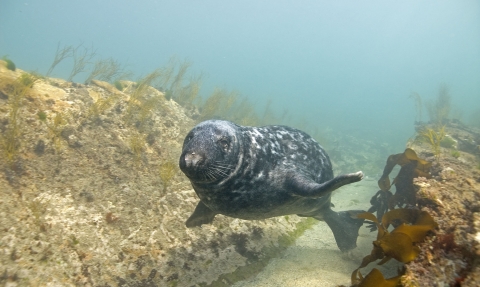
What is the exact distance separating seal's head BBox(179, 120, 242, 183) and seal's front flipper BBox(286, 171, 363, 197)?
892 millimetres

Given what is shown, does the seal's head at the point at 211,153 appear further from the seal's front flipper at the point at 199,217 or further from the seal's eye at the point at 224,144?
the seal's front flipper at the point at 199,217

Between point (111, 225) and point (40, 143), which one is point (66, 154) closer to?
point (40, 143)

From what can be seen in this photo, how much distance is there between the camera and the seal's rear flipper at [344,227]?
184 inches

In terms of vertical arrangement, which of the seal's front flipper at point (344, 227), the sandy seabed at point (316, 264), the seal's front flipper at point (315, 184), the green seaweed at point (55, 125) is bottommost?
the sandy seabed at point (316, 264)

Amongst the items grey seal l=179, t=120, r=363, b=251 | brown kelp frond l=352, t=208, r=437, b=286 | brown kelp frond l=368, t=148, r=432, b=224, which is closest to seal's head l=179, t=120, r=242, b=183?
grey seal l=179, t=120, r=363, b=251

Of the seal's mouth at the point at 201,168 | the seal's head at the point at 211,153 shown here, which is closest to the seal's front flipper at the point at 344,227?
the seal's head at the point at 211,153

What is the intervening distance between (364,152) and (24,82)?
2171 centimetres

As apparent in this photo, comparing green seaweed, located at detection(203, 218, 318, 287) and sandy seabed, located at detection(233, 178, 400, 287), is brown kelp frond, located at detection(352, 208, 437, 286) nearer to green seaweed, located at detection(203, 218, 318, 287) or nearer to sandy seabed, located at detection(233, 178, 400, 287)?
sandy seabed, located at detection(233, 178, 400, 287)

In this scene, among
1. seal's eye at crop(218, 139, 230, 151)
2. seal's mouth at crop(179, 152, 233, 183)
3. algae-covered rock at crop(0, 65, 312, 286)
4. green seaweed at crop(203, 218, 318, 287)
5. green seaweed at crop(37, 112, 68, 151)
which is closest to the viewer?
seal's mouth at crop(179, 152, 233, 183)

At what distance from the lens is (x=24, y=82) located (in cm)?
558

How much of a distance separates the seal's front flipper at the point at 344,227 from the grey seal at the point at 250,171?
96cm

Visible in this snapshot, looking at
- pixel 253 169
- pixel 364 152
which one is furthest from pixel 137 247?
pixel 364 152

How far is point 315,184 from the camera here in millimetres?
3314

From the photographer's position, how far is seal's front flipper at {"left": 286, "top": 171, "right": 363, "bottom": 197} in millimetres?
2834
